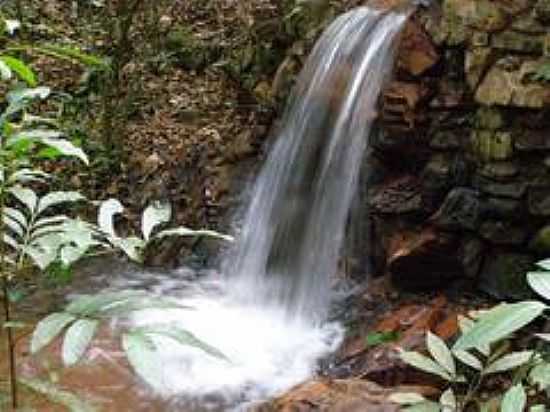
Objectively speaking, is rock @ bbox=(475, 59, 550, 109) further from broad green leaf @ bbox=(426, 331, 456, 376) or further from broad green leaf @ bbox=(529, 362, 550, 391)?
broad green leaf @ bbox=(529, 362, 550, 391)

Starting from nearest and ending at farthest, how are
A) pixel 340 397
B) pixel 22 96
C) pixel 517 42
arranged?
1. pixel 22 96
2. pixel 340 397
3. pixel 517 42

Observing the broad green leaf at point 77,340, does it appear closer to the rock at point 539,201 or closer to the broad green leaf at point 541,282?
the broad green leaf at point 541,282

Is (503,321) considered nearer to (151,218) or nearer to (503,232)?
(151,218)

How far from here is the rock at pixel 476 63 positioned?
5.48 meters

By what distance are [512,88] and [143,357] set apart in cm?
469

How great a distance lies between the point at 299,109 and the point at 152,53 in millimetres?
2875

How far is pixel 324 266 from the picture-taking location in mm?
6488

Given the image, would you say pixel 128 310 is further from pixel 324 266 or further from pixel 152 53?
pixel 152 53

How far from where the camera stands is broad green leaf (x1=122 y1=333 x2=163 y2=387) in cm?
94

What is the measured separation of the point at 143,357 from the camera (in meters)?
0.97

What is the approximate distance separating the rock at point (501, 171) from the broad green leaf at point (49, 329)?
15.2 ft

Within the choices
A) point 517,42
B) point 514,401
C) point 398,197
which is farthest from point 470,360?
point 398,197

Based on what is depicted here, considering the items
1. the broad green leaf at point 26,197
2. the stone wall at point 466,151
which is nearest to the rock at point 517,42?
the stone wall at point 466,151

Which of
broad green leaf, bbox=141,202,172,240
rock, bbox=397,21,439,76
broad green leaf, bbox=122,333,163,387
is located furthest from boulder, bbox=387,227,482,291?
broad green leaf, bbox=122,333,163,387
